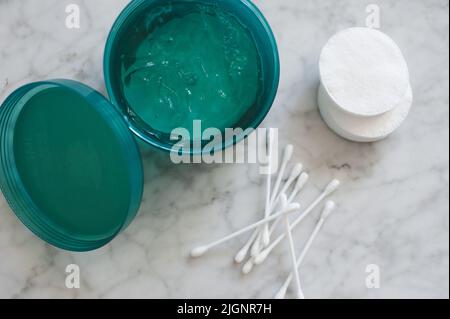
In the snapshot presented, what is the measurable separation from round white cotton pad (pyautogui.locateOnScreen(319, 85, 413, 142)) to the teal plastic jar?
118 mm

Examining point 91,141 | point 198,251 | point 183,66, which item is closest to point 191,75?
point 183,66

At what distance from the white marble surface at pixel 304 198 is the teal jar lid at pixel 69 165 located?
73mm

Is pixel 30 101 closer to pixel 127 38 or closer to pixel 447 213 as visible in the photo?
pixel 127 38

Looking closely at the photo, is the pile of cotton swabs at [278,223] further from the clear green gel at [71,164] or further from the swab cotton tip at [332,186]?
the clear green gel at [71,164]

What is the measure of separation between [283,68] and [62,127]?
390 millimetres

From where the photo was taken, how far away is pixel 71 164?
3.01ft

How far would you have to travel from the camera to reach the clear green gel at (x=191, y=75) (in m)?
0.94

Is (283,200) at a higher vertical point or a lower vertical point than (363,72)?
lower

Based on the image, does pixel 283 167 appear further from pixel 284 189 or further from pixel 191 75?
pixel 191 75

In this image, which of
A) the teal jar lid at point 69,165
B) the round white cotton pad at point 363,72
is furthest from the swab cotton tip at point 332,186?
the teal jar lid at point 69,165

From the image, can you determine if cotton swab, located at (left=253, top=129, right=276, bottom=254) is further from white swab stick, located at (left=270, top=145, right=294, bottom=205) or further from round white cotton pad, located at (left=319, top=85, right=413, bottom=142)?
round white cotton pad, located at (left=319, top=85, right=413, bottom=142)

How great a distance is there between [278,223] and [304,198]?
0.21ft

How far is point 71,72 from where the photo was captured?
3.32ft

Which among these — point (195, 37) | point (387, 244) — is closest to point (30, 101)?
point (195, 37)
